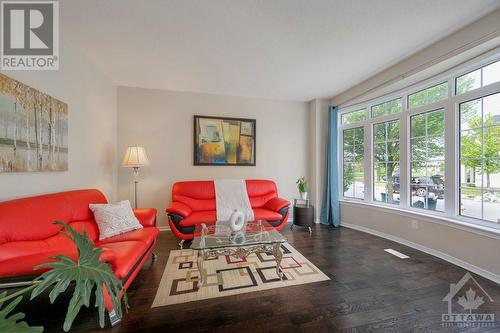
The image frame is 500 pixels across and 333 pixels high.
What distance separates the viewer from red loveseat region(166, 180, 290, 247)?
2869 millimetres

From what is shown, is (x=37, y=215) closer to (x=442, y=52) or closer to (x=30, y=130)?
(x=30, y=130)

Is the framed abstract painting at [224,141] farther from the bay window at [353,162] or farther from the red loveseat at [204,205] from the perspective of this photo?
the bay window at [353,162]

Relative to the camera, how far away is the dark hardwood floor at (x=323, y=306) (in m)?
1.48

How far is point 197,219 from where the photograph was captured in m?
2.93

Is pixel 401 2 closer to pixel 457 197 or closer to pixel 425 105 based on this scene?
pixel 425 105

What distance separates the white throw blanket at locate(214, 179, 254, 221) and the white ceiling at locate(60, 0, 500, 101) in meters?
1.82

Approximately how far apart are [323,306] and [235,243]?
942 mm

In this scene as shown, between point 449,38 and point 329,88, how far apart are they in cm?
165

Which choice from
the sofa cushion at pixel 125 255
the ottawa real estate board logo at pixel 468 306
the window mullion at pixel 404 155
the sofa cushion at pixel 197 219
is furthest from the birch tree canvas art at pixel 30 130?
the window mullion at pixel 404 155

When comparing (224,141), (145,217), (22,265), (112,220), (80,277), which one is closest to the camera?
(80,277)

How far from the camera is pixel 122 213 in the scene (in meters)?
2.29

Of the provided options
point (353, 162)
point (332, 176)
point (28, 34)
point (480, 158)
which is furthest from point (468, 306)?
point (28, 34)

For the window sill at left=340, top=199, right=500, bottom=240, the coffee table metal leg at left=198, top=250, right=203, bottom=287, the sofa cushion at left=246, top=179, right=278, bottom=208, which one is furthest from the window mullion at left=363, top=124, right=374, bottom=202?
the coffee table metal leg at left=198, top=250, right=203, bottom=287

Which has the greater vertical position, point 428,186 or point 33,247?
point 428,186
